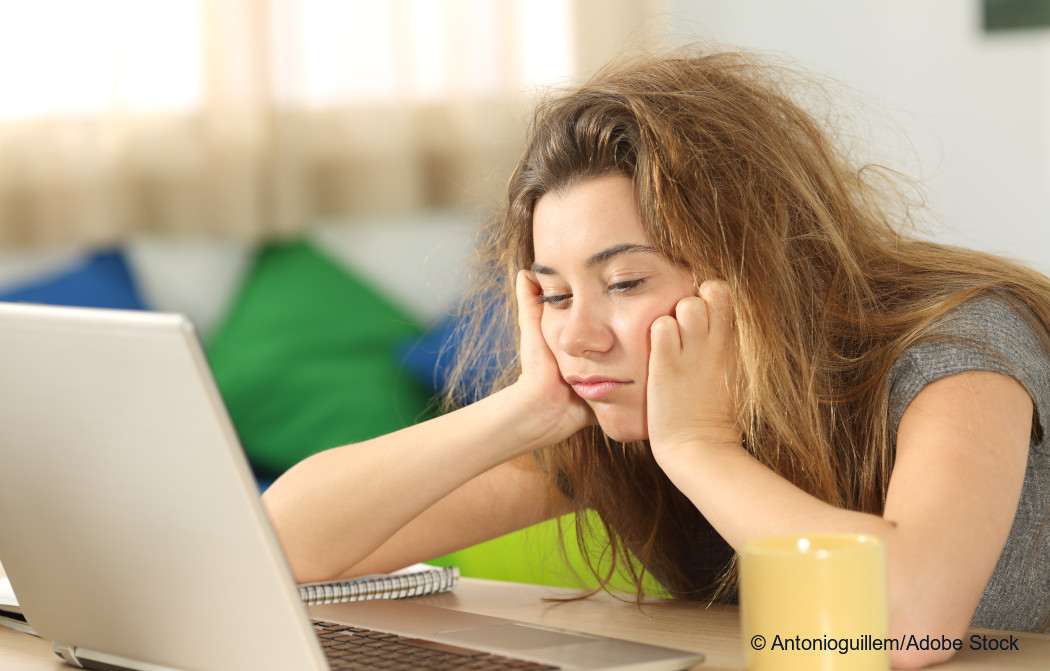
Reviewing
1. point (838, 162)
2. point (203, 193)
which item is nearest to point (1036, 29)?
point (838, 162)

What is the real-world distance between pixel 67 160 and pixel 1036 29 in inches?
84.1

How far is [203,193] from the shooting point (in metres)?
2.50

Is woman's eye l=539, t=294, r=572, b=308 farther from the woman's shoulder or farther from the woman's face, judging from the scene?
the woman's shoulder

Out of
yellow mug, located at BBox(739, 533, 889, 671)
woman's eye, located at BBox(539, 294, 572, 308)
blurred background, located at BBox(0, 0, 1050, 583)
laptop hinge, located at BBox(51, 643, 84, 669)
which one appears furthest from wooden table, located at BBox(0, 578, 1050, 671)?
blurred background, located at BBox(0, 0, 1050, 583)

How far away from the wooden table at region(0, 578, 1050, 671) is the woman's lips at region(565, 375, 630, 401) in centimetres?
18

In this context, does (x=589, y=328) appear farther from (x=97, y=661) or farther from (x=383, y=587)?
(x=97, y=661)

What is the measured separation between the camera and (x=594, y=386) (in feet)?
3.36

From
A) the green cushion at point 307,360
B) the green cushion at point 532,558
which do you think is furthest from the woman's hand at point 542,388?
the green cushion at point 307,360

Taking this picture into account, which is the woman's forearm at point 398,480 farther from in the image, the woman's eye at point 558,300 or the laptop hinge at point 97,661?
the laptop hinge at point 97,661

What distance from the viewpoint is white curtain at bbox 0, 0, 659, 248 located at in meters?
2.35

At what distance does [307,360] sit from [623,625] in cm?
167

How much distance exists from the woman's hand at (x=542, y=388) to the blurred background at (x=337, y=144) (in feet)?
4.43

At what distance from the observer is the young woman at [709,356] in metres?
0.94

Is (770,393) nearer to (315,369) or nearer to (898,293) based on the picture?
(898,293)
